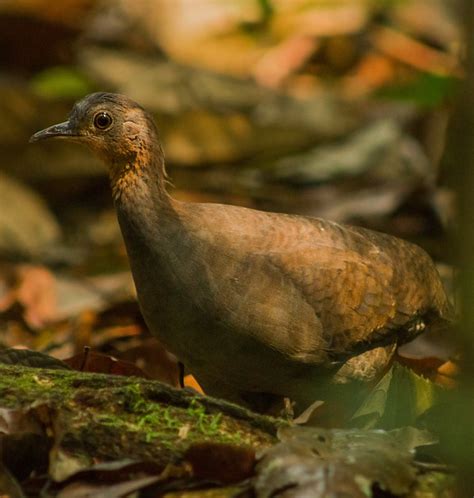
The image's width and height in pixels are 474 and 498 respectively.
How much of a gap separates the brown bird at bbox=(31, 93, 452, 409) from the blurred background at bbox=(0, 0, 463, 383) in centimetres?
144

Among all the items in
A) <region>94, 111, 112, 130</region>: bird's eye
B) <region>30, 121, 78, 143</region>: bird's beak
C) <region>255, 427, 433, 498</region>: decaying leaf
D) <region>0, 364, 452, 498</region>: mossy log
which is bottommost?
<region>0, 364, 452, 498</region>: mossy log

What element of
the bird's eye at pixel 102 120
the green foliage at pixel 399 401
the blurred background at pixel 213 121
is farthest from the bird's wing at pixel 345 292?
the blurred background at pixel 213 121

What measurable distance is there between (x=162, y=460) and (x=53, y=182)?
7.26 m

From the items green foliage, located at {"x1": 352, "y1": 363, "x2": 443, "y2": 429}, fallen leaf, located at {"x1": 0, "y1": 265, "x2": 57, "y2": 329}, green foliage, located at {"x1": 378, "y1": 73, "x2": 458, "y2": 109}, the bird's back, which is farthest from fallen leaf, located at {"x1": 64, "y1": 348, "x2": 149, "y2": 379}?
green foliage, located at {"x1": 378, "y1": 73, "x2": 458, "y2": 109}

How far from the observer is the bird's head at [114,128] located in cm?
542

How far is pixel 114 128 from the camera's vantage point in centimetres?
543

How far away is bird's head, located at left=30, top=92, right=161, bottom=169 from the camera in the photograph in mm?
5418

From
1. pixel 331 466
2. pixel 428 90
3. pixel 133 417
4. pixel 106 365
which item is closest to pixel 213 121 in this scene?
pixel 428 90

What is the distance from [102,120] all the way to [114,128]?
8cm

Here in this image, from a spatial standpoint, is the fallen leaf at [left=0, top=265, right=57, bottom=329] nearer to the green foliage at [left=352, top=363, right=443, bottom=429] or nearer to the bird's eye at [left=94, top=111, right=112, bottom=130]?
the bird's eye at [left=94, top=111, right=112, bottom=130]

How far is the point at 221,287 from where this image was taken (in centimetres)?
496

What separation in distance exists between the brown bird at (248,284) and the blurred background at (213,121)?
1.44 m

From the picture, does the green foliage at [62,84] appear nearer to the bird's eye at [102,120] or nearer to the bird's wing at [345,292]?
the bird's eye at [102,120]

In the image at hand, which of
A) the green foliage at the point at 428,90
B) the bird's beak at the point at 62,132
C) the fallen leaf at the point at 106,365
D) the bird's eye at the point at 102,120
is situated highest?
the bird's eye at the point at 102,120
